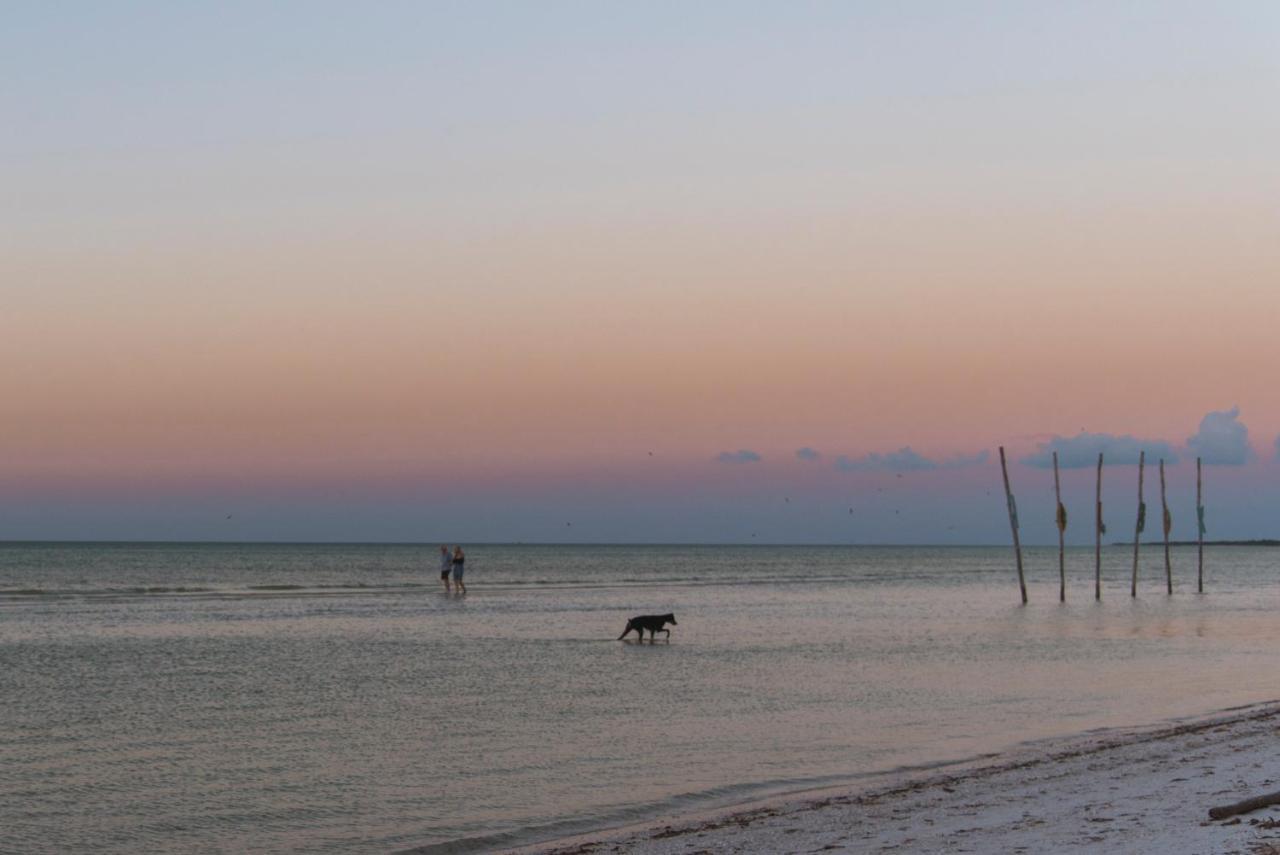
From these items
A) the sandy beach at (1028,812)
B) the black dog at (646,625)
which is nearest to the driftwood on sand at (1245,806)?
the sandy beach at (1028,812)

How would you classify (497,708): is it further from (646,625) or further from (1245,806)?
(646,625)

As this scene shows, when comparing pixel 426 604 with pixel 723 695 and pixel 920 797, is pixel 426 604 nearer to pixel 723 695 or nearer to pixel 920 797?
pixel 723 695

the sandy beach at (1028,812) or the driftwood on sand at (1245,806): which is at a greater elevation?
the driftwood on sand at (1245,806)

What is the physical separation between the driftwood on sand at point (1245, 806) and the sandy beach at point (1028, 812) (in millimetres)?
91

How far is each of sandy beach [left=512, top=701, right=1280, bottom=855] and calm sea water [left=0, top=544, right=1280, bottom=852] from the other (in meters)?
1.20

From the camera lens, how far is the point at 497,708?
21.0 meters

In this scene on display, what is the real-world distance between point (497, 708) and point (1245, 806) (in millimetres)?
12372

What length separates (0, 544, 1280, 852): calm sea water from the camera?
1398 centimetres

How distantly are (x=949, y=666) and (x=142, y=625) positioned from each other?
22.7m

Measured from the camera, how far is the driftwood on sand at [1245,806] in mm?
10812

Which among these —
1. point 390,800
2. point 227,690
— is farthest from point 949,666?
point 390,800

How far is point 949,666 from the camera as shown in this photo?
91.1ft

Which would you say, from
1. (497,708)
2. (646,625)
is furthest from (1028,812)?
(646,625)

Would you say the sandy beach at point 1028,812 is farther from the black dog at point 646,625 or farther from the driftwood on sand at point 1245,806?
the black dog at point 646,625
